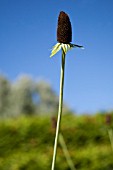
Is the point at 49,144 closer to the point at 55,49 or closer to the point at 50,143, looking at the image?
the point at 50,143

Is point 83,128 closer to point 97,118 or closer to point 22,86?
point 97,118

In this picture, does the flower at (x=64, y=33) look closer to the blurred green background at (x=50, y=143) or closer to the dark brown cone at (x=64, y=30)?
the dark brown cone at (x=64, y=30)

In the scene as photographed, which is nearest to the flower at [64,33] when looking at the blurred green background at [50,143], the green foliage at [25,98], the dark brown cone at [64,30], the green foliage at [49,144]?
the dark brown cone at [64,30]

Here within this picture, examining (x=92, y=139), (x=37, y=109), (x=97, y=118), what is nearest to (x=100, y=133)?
(x=92, y=139)

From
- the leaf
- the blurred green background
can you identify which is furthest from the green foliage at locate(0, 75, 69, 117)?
the leaf

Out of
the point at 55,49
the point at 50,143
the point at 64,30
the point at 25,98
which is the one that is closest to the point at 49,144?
the point at 50,143

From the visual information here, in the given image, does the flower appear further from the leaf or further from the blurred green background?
the blurred green background
